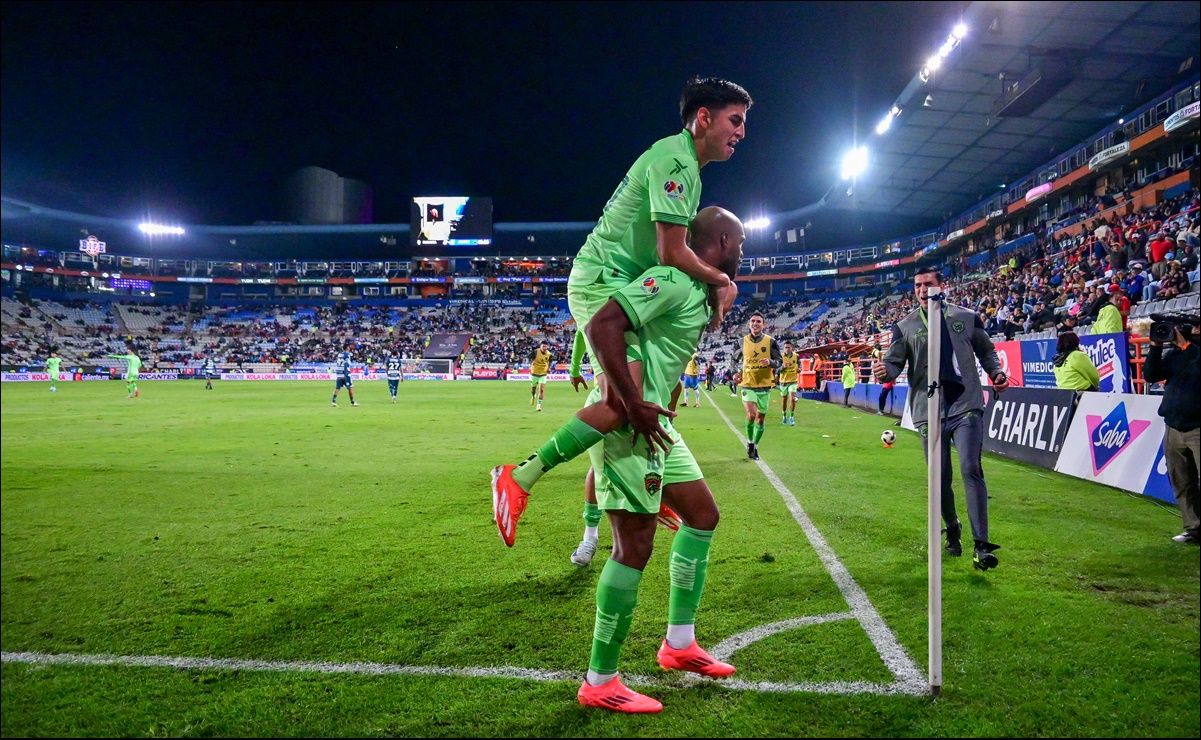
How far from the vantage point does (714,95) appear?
275 centimetres

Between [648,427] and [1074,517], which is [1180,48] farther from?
[648,427]

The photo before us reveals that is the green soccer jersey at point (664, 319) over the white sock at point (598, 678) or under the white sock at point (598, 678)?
over

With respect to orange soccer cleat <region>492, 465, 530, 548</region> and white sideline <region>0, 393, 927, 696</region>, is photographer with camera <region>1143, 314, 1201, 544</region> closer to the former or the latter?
white sideline <region>0, 393, 927, 696</region>

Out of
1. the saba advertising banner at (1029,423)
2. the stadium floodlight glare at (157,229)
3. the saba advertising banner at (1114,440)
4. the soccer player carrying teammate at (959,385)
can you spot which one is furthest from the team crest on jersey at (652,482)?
the stadium floodlight glare at (157,229)

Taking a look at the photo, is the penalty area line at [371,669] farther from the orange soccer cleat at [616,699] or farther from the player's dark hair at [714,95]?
the player's dark hair at [714,95]

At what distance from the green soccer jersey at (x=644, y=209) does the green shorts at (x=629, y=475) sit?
754 mm

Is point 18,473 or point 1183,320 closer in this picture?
point 1183,320

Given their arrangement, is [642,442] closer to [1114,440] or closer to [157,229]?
[1114,440]

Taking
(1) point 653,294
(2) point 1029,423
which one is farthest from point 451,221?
(1) point 653,294

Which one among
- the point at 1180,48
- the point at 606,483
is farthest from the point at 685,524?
the point at 1180,48

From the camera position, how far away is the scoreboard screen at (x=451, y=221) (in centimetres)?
7181

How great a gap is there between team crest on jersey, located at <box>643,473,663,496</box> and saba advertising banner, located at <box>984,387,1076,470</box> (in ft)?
25.2

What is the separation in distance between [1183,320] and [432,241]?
73746 millimetres

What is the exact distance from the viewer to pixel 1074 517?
6121 mm
